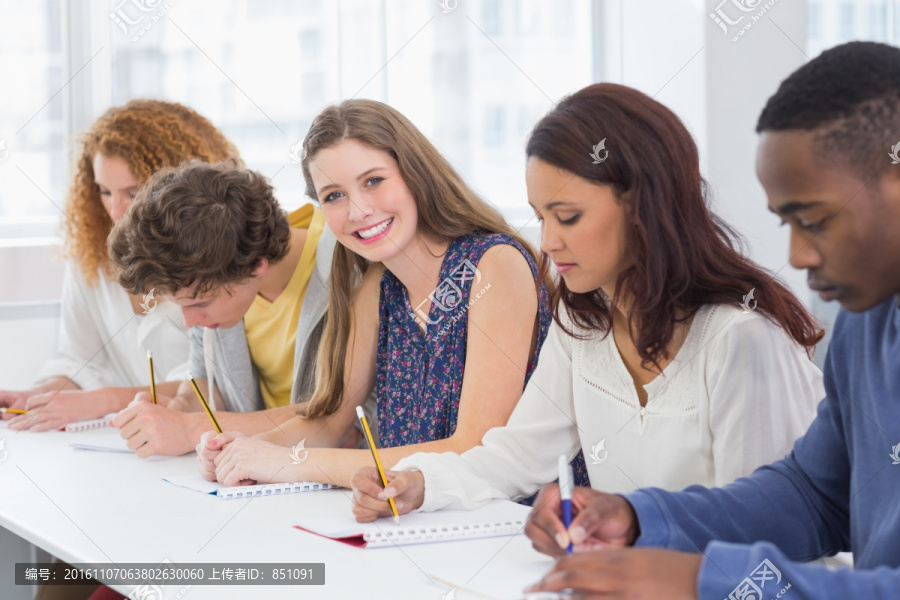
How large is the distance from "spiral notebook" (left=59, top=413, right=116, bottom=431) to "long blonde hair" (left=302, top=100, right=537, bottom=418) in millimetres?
600

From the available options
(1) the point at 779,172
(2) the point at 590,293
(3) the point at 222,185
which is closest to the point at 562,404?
(2) the point at 590,293

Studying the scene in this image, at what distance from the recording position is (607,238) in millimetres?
1304

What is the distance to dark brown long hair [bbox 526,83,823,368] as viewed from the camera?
4.08 ft

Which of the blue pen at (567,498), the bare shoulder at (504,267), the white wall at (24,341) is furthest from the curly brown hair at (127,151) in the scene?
the blue pen at (567,498)

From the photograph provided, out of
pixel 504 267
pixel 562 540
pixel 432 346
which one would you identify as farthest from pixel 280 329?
pixel 562 540

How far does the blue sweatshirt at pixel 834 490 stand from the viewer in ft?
3.02

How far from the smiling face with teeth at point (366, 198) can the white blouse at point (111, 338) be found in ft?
2.93

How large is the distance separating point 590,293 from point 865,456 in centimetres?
54

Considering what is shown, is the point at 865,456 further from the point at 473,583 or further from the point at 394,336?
the point at 394,336

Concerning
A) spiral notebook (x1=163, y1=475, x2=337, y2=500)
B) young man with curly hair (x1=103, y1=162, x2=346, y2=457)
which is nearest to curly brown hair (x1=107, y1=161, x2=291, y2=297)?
young man with curly hair (x1=103, y1=162, x2=346, y2=457)

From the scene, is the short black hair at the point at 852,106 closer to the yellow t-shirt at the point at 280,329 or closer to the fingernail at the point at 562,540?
the fingernail at the point at 562,540

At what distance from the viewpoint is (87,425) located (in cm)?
213

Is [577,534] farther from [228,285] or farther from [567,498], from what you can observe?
[228,285]

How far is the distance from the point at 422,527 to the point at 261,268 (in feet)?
3.10
